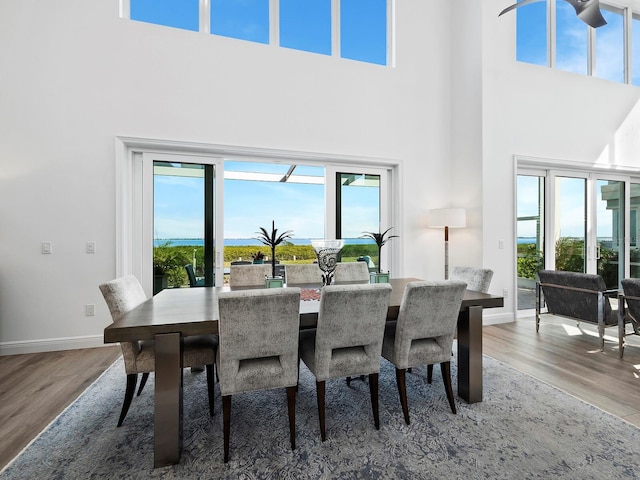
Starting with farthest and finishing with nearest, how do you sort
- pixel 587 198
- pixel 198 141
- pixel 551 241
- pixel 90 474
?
pixel 587 198 < pixel 551 241 < pixel 198 141 < pixel 90 474

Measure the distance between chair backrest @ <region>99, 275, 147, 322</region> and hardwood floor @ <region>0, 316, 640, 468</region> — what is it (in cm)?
85

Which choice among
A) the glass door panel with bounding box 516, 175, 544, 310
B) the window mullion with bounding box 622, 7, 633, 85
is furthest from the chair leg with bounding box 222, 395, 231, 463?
the window mullion with bounding box 622, 7, 633, 85

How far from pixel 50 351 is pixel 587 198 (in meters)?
7.33

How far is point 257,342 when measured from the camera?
1.64 m

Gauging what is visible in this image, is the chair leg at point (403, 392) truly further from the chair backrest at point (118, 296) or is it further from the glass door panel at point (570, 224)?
the glass door panel at point (570, 224)

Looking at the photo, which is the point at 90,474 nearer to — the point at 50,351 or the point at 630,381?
the point at 50,351

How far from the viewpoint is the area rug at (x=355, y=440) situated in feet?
5.15

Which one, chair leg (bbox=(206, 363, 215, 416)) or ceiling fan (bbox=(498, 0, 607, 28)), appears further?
ceiling fan (bbox=(498, 0, 607, 28))

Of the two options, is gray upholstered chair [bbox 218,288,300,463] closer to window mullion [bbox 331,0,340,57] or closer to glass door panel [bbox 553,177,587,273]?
window mullion [bbox 331,0,340,57]

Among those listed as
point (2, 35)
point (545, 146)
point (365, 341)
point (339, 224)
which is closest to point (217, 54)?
point (2, 35)

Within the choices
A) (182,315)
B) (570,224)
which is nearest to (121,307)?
(182,315)

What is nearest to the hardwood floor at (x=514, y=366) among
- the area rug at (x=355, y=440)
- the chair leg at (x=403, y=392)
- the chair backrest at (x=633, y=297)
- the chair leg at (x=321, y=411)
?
the area rug at (x=355, y=440)

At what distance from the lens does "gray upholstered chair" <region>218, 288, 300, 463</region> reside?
5.10ft

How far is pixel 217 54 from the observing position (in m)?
3.66
